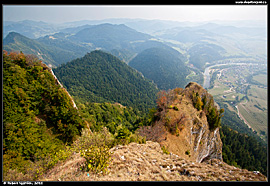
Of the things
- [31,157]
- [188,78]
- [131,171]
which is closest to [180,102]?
[131,171]

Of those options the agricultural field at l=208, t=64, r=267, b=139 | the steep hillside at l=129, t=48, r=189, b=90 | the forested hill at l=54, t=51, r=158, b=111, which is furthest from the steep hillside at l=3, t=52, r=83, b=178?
the steep hillside at l=129, t=48, r=189, b=90

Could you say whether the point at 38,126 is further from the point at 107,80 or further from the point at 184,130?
the point at 107,80

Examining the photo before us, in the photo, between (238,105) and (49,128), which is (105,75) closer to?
(49,128)

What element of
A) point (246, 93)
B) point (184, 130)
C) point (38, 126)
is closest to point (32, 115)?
point (38, 126)

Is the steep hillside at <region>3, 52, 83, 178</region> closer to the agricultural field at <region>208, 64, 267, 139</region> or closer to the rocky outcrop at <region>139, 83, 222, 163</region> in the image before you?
the rocky outcrop at <region>139, 83, 222, 163</region>

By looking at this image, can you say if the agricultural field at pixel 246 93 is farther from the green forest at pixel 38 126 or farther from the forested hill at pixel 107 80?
the green forest at pixel 38 126

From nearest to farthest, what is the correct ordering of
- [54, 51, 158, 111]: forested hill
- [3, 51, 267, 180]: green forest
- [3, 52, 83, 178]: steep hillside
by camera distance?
[3, 51, 267, 180]: green forest < [3, 52, 83, 178]: steep hillside < [54, 51, 158, 111]: forested hill
